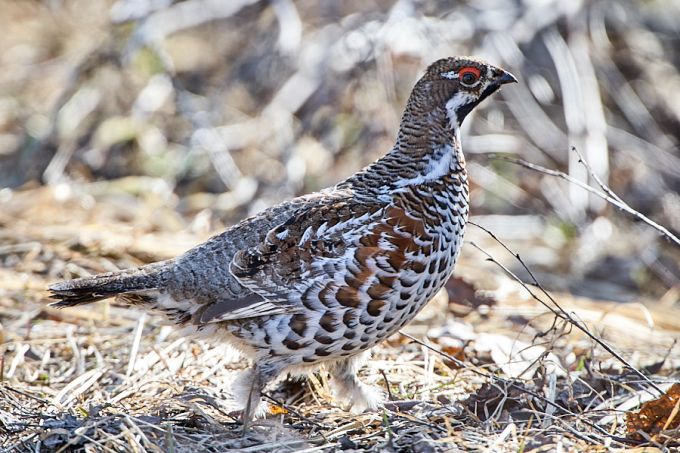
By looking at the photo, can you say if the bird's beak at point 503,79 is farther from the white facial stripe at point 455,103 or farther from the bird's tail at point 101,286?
the bird's tail at point 101,286

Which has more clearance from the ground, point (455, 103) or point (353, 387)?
point (455, 103)

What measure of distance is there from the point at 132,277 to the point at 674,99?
260 inches

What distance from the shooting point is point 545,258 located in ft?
25.8

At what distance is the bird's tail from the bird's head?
1.63 m

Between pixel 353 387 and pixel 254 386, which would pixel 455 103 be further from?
pixel 254 386

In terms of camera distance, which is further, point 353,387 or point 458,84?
point 458,84

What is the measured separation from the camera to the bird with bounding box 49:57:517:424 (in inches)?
165

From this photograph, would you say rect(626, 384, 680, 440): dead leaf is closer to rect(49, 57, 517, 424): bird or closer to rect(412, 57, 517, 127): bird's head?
rect(49, 57, 517, 424): bird

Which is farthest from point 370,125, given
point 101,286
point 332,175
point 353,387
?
point 101,286

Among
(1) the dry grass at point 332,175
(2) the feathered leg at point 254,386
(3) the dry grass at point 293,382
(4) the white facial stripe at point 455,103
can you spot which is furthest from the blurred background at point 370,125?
(2) the feathered leg at point 254,386

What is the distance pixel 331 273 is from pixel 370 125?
420 centimetres

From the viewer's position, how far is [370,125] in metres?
8.27

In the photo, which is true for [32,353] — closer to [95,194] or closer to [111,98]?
[95,194]

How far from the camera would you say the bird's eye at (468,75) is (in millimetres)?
4672
